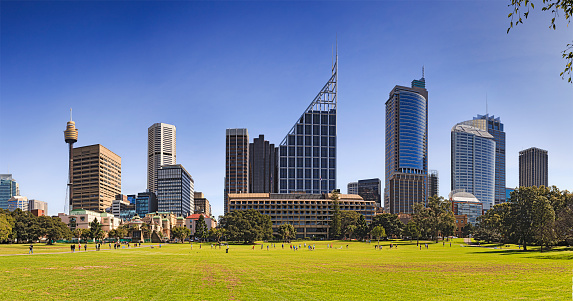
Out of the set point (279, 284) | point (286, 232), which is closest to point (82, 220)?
point (286, 232)

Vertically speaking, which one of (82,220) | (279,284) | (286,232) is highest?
(279,284)

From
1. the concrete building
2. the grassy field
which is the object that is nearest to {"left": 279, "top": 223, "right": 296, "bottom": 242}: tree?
the concrete building

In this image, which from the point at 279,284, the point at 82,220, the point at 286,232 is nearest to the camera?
the point at 279,284

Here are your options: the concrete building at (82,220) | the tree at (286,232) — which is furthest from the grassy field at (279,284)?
the concrete building at (82,220)

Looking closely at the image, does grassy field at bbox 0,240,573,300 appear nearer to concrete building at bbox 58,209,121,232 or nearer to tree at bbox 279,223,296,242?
tree at bbox 279,223,296,242

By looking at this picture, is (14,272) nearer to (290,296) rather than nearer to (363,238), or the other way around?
(290,296)

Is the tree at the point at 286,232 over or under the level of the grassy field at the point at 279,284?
under

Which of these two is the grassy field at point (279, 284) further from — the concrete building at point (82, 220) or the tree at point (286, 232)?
the concrete building at point (82, 220)

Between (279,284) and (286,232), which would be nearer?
(279,284)

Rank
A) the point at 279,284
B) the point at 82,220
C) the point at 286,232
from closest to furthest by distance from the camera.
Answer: the point at 279,284 → the point at 286,232 → the point at 82,220

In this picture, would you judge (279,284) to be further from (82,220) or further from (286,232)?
(82,220)

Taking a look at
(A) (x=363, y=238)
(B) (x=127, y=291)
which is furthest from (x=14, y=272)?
(A) (x=363, y=238)

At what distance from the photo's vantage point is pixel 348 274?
4044cm

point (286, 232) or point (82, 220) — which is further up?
point (82, 220)
